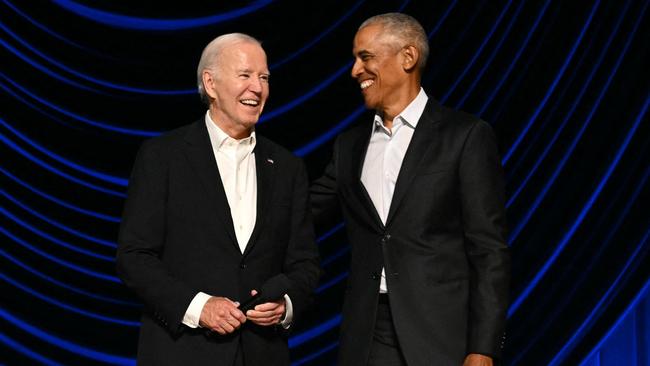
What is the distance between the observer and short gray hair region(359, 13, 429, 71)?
10.0 ft

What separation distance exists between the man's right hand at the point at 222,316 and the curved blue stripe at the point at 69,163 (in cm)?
146

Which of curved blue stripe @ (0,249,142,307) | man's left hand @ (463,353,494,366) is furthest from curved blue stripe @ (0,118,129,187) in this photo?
man's left hand @ (463,353,494,366)

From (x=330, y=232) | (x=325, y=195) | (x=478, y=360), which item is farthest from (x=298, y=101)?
(x=478, y=360)

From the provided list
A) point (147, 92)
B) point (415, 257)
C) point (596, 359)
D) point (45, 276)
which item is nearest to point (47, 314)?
point (45, 276)

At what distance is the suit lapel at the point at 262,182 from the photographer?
2.74 meters

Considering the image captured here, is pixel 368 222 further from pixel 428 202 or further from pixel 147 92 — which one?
pixel 147 92

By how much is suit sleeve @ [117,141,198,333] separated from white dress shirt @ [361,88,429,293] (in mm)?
583

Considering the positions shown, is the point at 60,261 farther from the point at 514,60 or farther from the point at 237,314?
the point at 514,60

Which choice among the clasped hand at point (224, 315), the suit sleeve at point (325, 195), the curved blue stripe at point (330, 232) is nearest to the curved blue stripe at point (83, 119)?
the curved blue stripe at point (330, 232)

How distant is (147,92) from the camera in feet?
A: 12.9

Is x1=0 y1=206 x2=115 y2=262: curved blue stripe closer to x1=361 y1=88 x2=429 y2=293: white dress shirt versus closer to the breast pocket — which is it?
x1=361 y1=88 x2=429 y2=293: white dress shirt

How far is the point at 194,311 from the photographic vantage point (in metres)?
2.61

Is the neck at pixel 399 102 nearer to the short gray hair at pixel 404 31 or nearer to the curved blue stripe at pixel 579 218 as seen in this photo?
the short gray hair at pixel 404 31

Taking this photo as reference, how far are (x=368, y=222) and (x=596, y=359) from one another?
1.60 m
